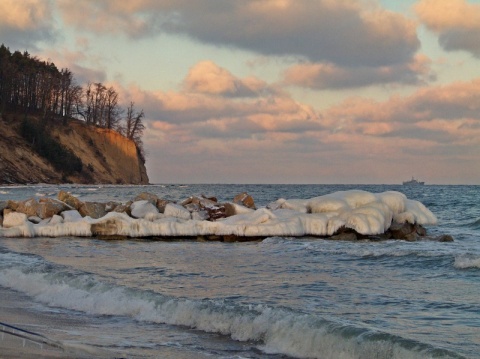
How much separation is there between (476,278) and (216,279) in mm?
5155

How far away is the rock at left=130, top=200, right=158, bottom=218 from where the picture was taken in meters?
23.5

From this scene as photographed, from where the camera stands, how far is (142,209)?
23.6 meters

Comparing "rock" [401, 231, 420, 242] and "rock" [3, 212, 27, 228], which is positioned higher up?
"rock" [401, 231, 420, 242]

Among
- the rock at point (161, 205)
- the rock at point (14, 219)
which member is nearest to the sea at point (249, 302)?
the rock at point (14, 219)

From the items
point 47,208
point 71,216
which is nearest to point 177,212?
point 71,216

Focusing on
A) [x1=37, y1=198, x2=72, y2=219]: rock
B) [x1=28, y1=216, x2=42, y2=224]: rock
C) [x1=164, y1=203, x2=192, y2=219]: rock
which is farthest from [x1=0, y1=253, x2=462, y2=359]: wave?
[x1=37, y1=198, x2=72, y2=219]: rock

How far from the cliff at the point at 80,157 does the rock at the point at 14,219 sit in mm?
42391

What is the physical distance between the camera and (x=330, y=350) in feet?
24.5

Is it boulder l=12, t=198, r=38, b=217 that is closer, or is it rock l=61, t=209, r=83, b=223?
rock l=61, t=209, r=83, b=223

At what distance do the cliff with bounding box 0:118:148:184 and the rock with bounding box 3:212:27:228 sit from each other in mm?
42391

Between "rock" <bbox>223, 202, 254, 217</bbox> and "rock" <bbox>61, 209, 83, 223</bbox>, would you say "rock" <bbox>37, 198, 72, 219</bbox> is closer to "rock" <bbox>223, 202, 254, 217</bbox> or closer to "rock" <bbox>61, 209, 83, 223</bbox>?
"rock" <bbox>61, 209, 83, 223</bbox>

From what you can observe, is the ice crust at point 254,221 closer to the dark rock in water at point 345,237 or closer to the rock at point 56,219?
the rock at point 56,219

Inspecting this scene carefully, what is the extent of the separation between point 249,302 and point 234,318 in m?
1.19

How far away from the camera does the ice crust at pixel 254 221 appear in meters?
21.7
